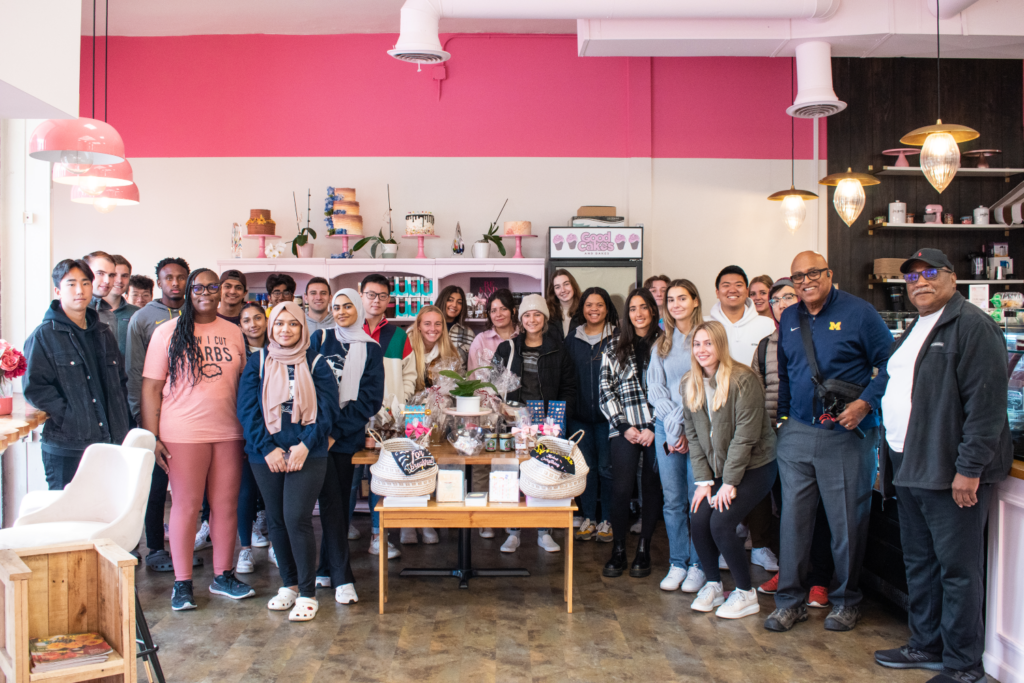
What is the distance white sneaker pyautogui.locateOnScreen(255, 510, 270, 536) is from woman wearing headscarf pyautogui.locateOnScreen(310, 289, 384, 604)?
1.13 meters

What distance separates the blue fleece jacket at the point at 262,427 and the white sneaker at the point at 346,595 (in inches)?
28.8

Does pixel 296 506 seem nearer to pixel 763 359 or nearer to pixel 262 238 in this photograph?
pixel 763 359

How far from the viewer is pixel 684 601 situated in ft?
12.3

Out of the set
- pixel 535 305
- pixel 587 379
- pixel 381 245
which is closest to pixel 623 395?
pixel 587 379

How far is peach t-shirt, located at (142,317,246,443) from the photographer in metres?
3.53

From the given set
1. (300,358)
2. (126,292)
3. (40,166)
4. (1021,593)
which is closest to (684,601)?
(1021,593)

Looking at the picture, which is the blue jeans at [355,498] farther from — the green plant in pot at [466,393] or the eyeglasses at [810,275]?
the eyeglasses at [810,275]

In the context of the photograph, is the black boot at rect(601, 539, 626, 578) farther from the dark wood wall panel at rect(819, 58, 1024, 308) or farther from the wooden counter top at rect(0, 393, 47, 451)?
the dark wood wall panel at rect(819, 58, 1024, 308)

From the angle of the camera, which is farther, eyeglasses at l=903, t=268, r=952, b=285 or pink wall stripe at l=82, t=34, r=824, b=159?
pink wall stripe at l=82, t=34, r=824, b=159

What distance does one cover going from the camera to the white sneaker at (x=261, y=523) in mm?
4762

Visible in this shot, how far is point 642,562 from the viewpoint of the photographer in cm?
411

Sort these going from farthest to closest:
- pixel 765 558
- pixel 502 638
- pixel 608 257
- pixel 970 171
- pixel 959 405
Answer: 1. pixel 970 171
2. pixel 608 257
3. pixel 765 558
4. pixel 502 638
5. pixel 959 405

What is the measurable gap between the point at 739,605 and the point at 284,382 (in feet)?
8.09

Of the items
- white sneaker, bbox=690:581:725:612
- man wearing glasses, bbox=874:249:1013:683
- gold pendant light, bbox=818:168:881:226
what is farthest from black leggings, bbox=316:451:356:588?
A: gold pendant light, bbox=818:168:881:226
